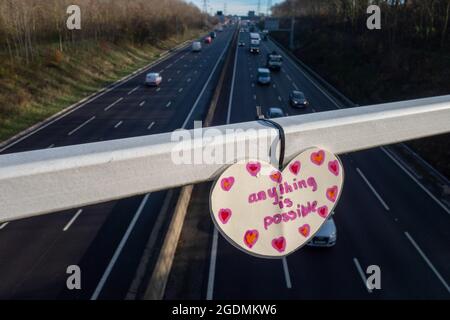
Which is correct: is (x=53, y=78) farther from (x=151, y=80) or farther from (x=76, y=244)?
(x=76, y=244)

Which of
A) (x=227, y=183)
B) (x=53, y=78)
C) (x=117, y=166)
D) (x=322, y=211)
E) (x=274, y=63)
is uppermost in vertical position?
(x=274, y=63)

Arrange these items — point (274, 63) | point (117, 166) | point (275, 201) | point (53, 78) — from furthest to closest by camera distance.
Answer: point (274, 63)
point (53, 78)
point (275, 201)
point (117, 166)

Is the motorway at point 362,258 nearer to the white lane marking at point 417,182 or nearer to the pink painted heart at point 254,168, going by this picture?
the white lane marking at point 417,182

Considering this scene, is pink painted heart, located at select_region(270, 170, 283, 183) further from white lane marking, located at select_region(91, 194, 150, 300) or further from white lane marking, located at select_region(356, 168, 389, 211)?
white lane marking, located at select_region(356, 168, 389, 211)

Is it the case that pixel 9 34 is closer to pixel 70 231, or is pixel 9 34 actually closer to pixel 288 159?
pixel 70 231

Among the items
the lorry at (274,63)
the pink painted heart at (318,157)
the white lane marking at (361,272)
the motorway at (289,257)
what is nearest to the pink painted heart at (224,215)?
the pink painted heart at (318,157)

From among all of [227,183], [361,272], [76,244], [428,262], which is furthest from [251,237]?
[428,262]
